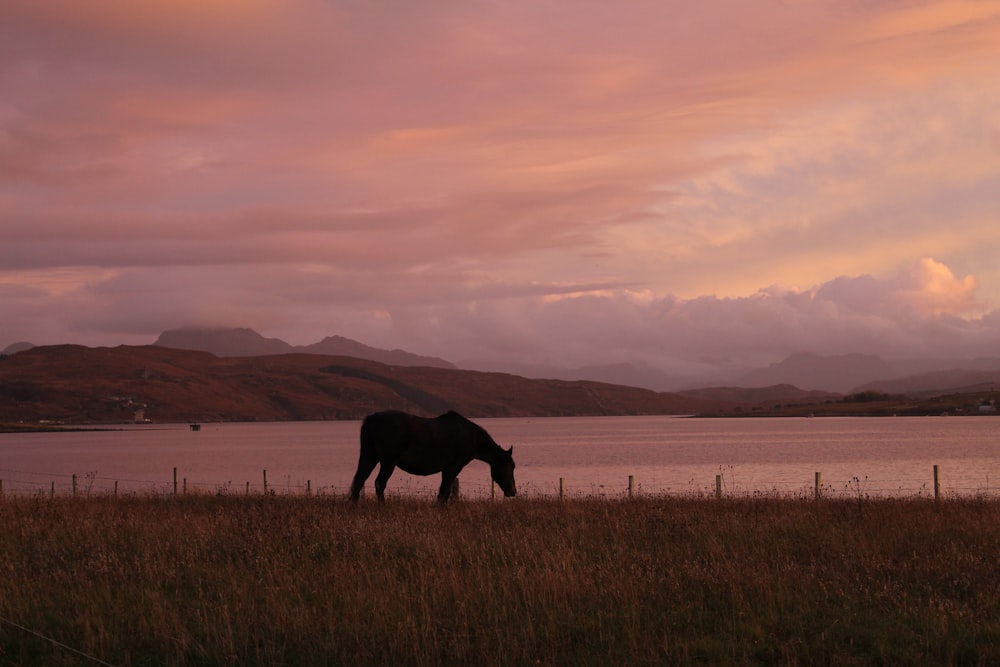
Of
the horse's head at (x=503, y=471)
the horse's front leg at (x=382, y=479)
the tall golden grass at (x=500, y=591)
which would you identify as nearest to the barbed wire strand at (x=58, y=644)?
the tall golden grass at (x=500, y=591)

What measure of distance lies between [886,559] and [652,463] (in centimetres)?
6901

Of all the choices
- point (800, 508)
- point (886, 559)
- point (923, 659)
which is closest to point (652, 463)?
point (800, 508)

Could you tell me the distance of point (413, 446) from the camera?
77.4 feet

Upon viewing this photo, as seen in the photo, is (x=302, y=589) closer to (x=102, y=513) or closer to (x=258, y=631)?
(x=258, y=631)

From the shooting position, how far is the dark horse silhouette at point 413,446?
2330 cm

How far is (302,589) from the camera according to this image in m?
12.1

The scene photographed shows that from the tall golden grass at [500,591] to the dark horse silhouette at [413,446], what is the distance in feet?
14.5

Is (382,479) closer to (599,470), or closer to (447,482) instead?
(447,482)

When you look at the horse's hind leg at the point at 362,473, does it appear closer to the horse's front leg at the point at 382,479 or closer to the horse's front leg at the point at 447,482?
the horse's front leg at the point at 382,479

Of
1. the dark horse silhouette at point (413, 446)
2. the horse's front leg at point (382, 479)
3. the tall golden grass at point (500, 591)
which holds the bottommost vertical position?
the tall golden grass at point (500, 591)

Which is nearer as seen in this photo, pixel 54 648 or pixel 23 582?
pixel 54 648

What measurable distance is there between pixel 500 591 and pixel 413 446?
12.1 metres

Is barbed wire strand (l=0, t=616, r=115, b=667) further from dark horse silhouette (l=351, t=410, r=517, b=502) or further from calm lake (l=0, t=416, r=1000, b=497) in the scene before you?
calm lake (l=0, t=416, r=1000, b=497)

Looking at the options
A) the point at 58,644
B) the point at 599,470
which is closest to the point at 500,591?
the point at 58,644
